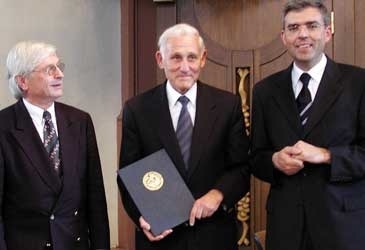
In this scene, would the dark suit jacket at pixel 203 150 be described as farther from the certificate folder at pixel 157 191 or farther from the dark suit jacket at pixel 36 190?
the dark suit jacket at pixel 36 190

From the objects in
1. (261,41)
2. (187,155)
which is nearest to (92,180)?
(187,155)

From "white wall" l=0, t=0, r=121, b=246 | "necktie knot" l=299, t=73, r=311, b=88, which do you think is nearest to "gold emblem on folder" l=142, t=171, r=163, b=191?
"necktie knot" l=299, t=73, r=311, b=88

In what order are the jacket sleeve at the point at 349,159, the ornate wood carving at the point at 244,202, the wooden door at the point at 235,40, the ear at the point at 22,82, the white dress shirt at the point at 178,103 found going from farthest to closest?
the ornate wood carving at the point at 244,202 → the wooden door at the point at 235,40 → the ear at the point at 22,82 → the white dress shirt at the point at 178,103 → the jacket sleeve at the point at 349,159

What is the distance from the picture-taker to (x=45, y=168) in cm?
213

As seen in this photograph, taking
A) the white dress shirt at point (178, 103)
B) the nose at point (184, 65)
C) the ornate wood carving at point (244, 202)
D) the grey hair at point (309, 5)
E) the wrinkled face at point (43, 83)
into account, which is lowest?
the ornate wood carving at point (244, 202)

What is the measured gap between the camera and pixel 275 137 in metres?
2.03

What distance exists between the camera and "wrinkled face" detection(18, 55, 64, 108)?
2199 millimetres

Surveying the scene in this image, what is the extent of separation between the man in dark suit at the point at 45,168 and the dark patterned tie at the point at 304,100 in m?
0.78

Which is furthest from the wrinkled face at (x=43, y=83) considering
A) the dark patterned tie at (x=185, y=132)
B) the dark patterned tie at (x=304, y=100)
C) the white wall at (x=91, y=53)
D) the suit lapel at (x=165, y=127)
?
the white wall at (x=91, y=53)

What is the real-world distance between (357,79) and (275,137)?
0.32m

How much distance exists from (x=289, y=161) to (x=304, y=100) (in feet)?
0.75

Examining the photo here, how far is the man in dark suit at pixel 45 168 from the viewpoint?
2115 millimetres

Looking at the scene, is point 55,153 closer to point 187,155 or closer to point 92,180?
point 92,180

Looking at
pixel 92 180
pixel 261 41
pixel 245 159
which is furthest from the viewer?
pixel 261 41
